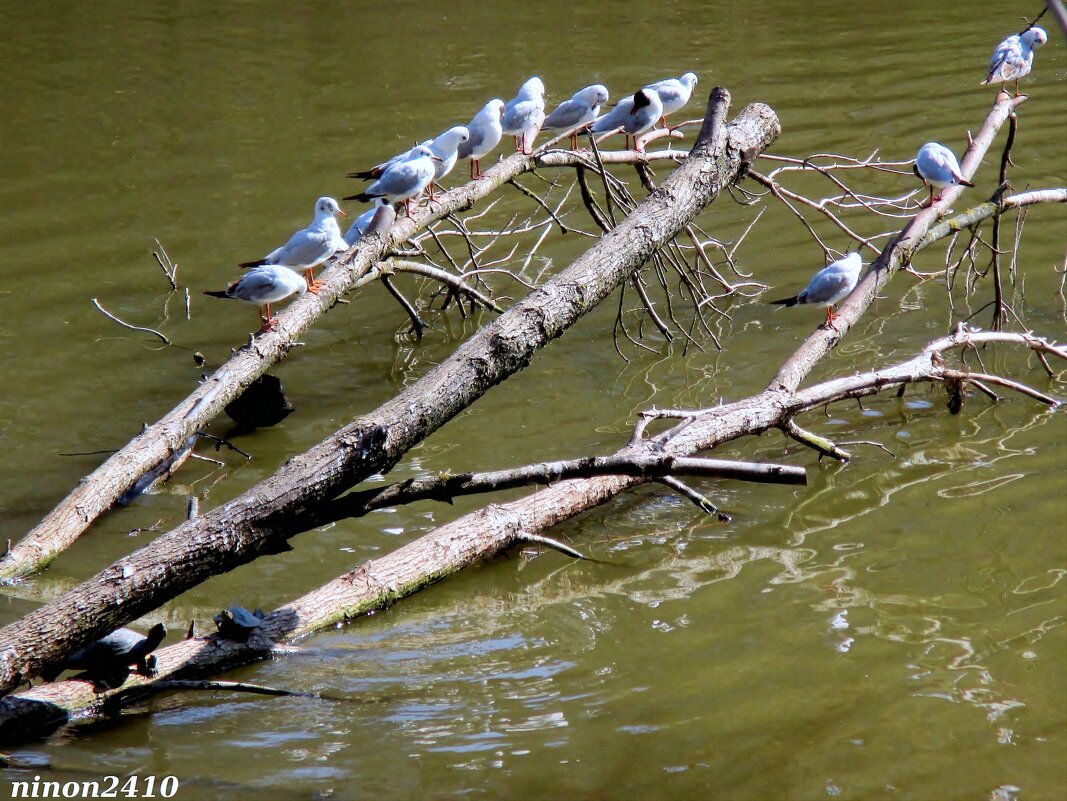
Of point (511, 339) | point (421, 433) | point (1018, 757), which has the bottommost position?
point (1018, 757)

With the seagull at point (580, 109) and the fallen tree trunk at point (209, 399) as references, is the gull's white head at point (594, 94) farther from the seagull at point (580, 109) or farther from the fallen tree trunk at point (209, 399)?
the fallen tree trunk at point (209, 399)

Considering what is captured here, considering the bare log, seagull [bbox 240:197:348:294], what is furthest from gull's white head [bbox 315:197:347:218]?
the bare log

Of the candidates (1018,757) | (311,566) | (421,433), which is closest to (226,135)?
(311,566)

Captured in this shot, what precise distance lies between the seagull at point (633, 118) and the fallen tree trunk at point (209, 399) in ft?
2.56

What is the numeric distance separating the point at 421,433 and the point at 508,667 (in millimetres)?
1114

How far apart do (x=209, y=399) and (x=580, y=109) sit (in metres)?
3.41

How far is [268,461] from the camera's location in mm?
7129

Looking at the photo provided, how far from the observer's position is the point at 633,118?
7820 millimetres

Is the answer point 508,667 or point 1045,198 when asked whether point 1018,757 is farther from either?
point 1045,198

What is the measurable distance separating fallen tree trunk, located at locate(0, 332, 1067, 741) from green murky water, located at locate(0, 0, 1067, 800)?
0.36 ft

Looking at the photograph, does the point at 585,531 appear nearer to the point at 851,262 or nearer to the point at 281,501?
the point at 281,501

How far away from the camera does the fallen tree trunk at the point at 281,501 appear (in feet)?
13.8

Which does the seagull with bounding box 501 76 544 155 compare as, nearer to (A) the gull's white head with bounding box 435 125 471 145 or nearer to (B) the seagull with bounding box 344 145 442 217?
(A) the gull's white head with bounding box 435 125 471 145

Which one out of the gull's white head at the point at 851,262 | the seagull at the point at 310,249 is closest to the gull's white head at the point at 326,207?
the seagull at the point at 310,249
